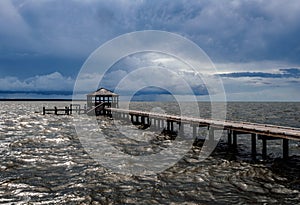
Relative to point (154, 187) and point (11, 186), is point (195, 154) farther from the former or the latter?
point (11, 186)

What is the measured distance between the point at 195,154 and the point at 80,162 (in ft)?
24.1

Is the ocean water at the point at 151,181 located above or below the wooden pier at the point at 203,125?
below

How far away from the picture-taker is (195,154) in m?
20.4

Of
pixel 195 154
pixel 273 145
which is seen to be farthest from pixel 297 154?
pixel 195 154

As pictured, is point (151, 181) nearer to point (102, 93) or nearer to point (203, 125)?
point (203, 125)

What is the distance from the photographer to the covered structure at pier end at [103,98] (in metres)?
56.2

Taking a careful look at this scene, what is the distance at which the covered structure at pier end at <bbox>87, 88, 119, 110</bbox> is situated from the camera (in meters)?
56.2

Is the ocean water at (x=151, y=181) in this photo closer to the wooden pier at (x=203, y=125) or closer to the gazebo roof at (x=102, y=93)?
the wooden pier at (x=203, y=125)

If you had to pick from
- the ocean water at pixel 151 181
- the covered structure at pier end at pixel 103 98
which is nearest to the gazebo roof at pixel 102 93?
the covered structure at pier end at pixel 103 98

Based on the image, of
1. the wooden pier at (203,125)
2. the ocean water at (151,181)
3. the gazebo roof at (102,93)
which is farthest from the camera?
the gazebo roof at (102,93)

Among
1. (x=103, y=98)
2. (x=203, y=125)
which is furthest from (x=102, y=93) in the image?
(x=203, y=125)

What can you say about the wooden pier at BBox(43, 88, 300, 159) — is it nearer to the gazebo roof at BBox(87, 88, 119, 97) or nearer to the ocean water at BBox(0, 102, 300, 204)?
the gazebo roof at BBox(87, 88, 119, 97)

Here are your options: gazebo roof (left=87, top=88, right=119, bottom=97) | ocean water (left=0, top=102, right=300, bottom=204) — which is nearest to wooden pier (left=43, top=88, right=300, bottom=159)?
gazebo roof (left=87, top=88, right=119, bottom=97)

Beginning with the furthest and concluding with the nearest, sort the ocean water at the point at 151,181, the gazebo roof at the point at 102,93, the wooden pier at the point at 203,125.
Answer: the gazebo roof at the point at 102,93
the wooden pier at the point at 203,125
the ocean water at the point at 151,181
